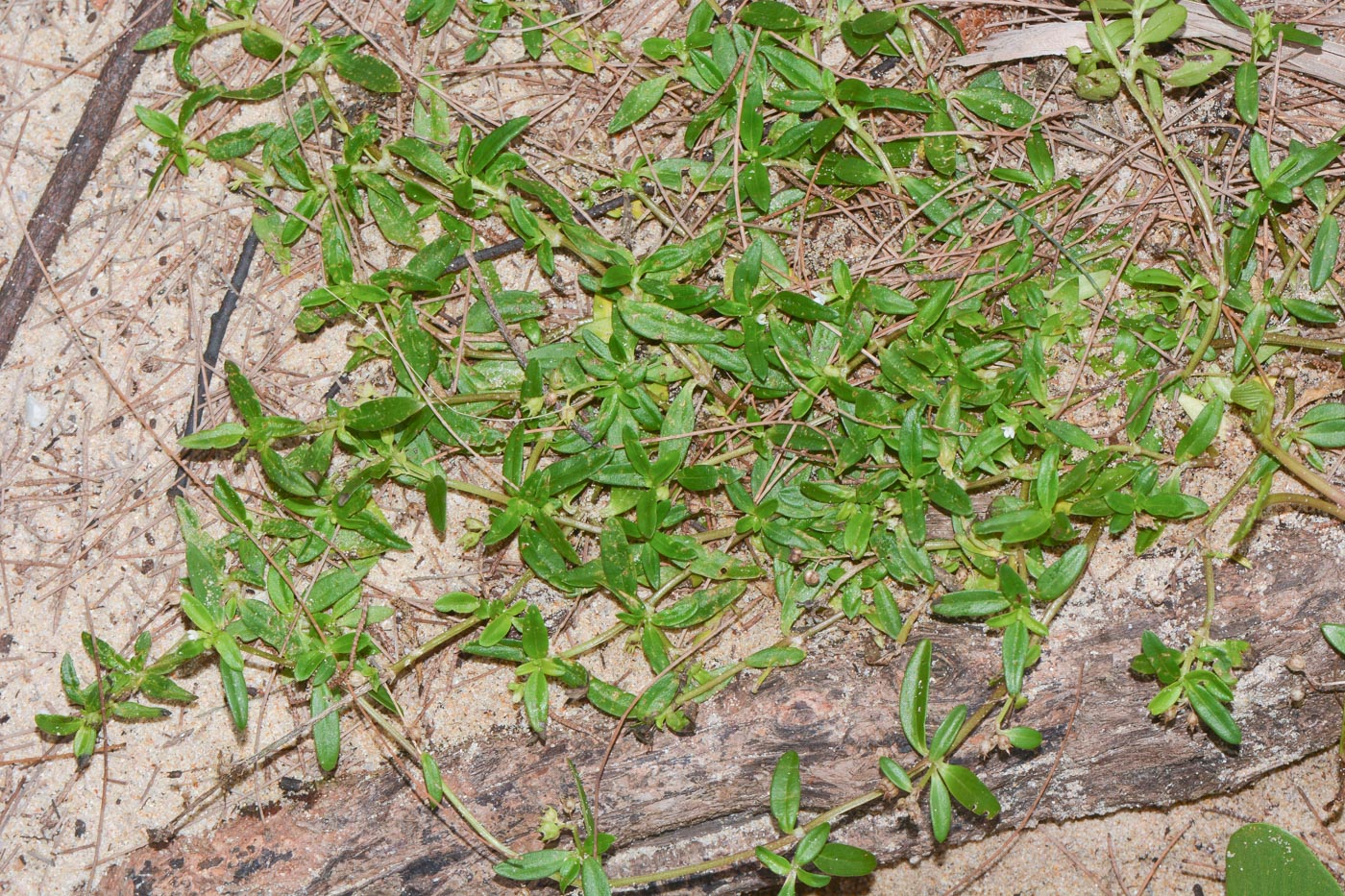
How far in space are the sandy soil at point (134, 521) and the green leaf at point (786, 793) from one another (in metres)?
0.38

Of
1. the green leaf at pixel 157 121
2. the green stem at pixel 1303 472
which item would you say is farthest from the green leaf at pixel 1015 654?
the green leaf at pixel 157 121

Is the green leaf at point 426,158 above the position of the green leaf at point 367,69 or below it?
below

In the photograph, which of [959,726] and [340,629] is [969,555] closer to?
[959,726]

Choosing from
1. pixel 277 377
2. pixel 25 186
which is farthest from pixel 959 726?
pixel 25 186

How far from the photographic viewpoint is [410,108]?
9.45 ft

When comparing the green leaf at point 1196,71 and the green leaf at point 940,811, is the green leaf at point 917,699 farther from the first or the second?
the green leaf at point 1196,71

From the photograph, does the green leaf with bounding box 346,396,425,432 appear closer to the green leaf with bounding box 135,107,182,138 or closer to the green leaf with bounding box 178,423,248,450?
the green leaf with bounding box 178,423,248,450

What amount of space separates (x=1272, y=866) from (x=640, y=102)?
2789 mm

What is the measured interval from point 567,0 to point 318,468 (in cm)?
162

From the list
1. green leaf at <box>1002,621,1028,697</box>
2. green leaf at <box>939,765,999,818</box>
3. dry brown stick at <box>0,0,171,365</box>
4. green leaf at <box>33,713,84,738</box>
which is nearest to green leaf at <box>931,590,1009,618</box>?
green leaf at <box>1002,621,1028,697</box>

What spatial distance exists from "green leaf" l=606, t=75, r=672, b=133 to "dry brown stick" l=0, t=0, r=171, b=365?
1467mm

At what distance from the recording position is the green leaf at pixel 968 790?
231 centimetres

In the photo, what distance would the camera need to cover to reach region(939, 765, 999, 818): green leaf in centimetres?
231

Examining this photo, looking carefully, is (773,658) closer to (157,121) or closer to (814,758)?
(814,758)
